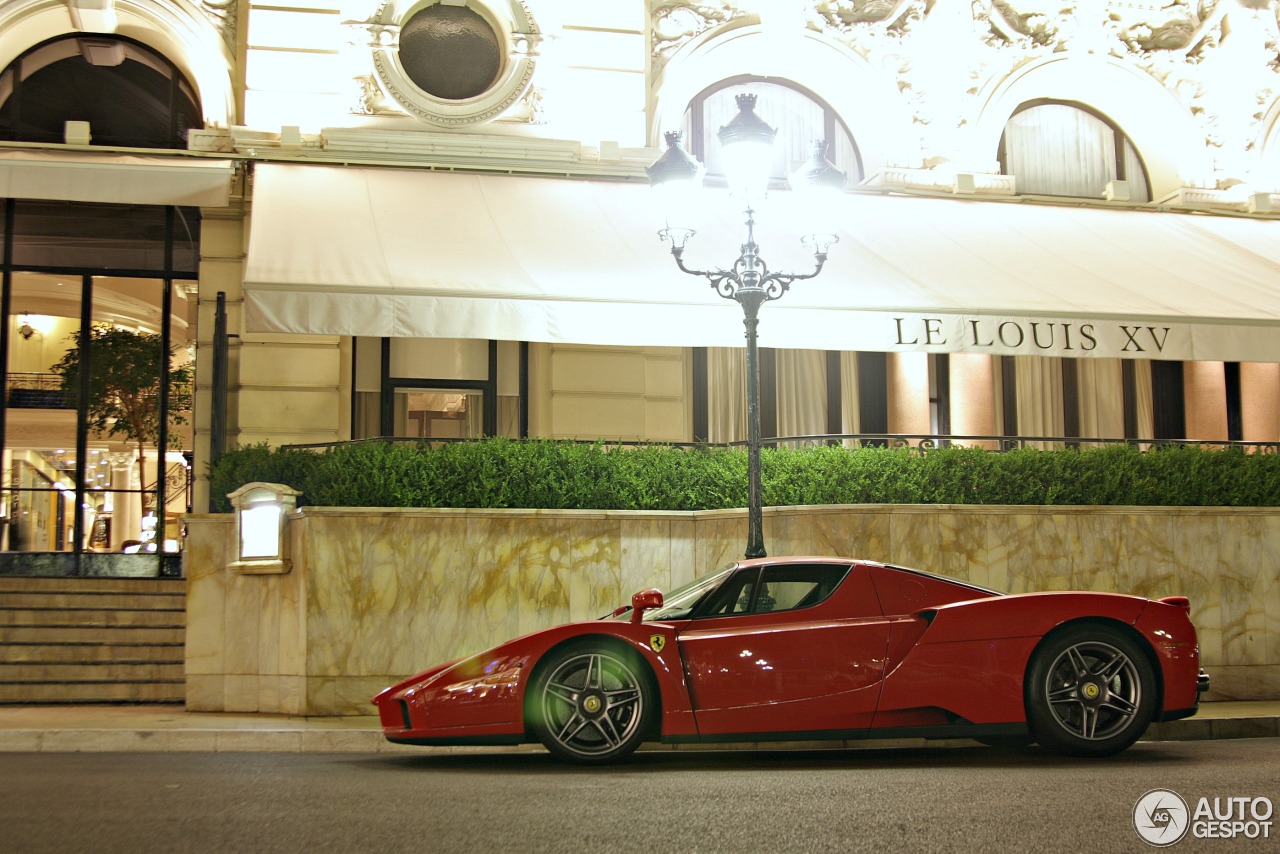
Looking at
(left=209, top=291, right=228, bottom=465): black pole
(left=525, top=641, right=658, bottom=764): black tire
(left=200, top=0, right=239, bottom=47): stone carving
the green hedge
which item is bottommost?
(left=525, top=641, right=658, bottom=764): black tire

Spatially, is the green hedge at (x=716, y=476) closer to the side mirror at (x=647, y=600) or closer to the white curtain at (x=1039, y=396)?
the side mirror at (x=647, y=600)

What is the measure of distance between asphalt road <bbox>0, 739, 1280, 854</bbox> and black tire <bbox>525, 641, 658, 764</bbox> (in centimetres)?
16

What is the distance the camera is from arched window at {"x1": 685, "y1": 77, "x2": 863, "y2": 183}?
1677 centimetres

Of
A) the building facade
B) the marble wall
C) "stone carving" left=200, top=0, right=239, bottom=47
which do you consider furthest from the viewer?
"stone carving" left=200, top=0, right=239, bottom=47

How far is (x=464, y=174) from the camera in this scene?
15.1 metres

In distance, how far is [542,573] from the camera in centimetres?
1171

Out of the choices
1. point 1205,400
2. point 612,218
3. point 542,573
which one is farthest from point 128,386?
point 1205,400

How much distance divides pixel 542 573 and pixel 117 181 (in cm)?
669

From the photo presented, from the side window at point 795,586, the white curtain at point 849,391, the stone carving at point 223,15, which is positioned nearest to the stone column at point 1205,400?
the white curtain at point 849,391

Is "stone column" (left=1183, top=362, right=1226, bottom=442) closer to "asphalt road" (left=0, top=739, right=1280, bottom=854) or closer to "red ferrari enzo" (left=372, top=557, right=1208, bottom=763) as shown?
"asphalt road" (left=0, top=739, right=1280, bottom=854)

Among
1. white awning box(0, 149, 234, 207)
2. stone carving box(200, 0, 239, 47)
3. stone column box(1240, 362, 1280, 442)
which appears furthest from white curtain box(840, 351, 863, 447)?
stone carving box(200, 0, 239, 47)

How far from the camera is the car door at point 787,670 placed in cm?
765

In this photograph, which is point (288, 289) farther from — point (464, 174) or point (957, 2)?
point (957, 2)

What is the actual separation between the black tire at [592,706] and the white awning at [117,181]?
346 inches
